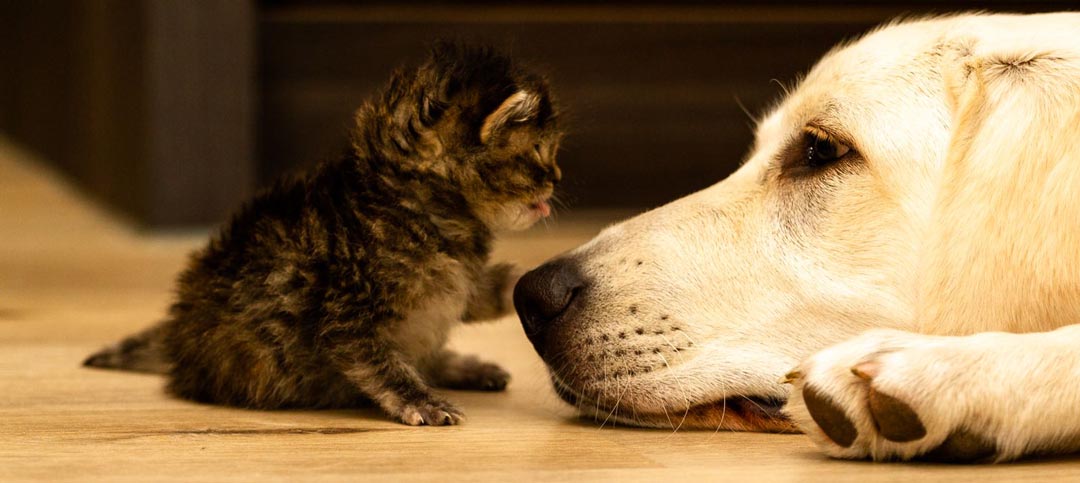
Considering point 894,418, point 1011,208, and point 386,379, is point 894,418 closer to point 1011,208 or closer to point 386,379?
point 1011,208

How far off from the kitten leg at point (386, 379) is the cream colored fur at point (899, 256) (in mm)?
234

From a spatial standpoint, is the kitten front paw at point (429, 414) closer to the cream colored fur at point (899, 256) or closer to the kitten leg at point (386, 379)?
the kitten leg at point (386, 379)

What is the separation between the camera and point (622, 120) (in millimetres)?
5578

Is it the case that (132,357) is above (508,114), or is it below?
below

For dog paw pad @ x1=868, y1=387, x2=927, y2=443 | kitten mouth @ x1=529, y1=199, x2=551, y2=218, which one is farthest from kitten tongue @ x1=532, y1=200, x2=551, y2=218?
dog paw pad @ x1=868, y1=387, x2=927, y2=443

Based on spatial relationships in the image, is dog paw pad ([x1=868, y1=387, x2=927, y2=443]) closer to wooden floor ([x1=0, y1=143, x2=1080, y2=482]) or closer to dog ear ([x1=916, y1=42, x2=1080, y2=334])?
wooden floor ([x1=0, y1=143, x2=1080, y2=482])

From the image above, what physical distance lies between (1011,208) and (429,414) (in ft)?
2.65

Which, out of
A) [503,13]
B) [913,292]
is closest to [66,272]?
[503,13]

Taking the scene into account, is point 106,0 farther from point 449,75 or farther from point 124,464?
point 124,464

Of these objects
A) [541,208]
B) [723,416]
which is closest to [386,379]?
[541,208]

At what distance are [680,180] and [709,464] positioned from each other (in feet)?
13.6

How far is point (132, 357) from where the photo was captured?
8.04ft

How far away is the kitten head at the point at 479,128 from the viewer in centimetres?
200

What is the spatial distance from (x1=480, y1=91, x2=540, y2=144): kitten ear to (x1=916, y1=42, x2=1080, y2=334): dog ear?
60 centimetres
